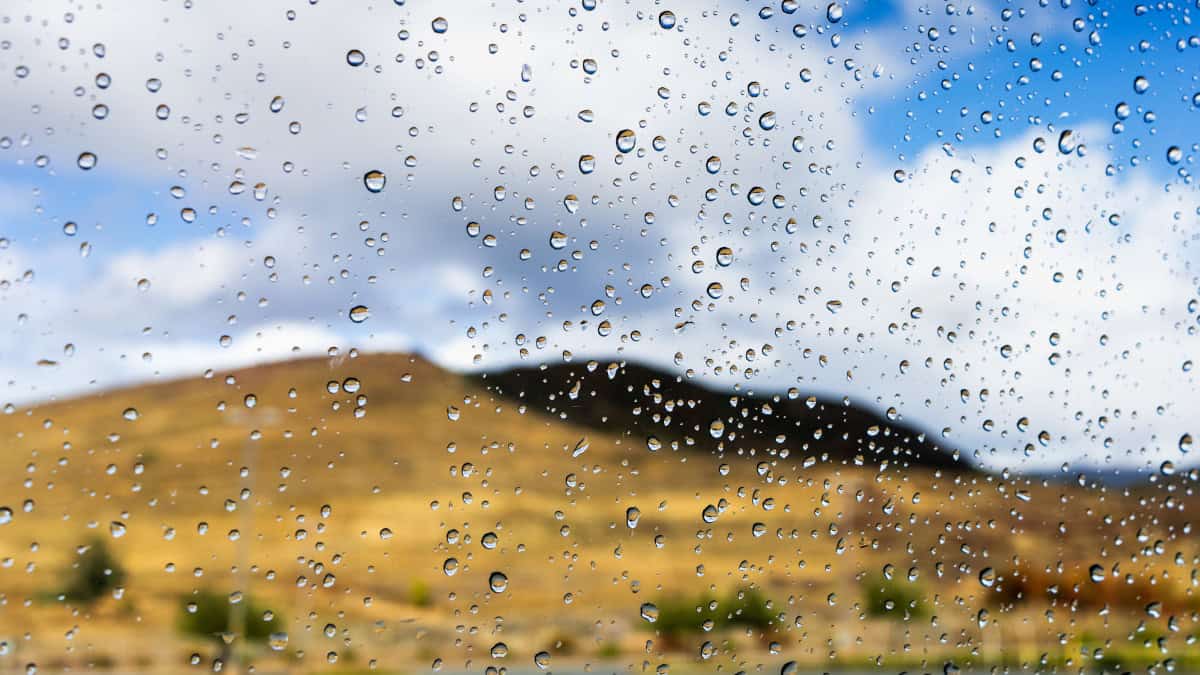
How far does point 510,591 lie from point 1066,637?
67 centimetres

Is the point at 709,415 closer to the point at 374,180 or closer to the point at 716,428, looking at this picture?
the point at 716,428

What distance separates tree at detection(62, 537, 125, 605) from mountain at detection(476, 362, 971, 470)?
0.37 meters

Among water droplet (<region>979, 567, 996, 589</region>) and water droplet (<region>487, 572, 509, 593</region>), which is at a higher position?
water droplet (<region>979, 567, 996, 589</region>)

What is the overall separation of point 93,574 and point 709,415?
604 mm

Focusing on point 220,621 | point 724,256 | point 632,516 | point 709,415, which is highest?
point 724,256

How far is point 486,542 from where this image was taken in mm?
990

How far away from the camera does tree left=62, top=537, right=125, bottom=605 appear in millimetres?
875

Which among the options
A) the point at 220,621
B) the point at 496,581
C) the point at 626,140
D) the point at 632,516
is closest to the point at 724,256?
the point at 626,140

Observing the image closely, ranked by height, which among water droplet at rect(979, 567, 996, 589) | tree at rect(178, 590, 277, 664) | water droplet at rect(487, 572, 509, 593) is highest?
water droplet at rect(979, 567, 996, 589)

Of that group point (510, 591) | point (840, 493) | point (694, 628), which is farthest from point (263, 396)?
point (840, 493)

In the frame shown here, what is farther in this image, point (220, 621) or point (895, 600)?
point (895, 600)

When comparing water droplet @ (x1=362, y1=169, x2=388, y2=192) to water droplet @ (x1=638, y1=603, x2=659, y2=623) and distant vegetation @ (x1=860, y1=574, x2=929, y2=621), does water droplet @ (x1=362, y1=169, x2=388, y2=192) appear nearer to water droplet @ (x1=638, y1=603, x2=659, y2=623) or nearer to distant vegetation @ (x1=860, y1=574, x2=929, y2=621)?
water droplet @ (x1=638, y1=603, x2=659, y2=623)

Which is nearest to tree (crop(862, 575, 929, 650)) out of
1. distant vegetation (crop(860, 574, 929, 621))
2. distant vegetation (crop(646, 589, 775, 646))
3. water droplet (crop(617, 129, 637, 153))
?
distant vegetation (crop(860, 574, 929, 621))

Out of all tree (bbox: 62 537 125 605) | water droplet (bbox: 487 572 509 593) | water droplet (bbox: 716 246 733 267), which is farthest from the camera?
water droplet (bbox: 716 246 733 267)
